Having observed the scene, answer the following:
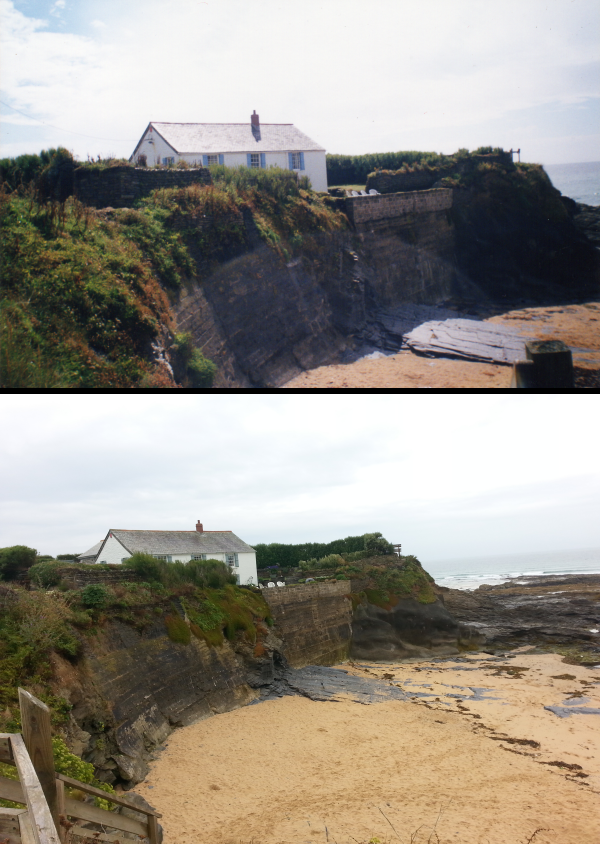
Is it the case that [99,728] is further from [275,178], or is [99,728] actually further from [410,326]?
[275,178]

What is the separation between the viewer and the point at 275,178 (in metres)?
7.96

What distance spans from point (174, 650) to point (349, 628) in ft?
30.1

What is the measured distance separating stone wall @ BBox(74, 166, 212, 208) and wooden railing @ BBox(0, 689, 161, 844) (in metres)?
5.78

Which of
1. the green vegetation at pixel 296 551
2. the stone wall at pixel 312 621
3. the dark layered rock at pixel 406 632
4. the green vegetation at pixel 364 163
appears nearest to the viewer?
the green vegetation at pixel 364 163

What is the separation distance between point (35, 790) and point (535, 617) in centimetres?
2367

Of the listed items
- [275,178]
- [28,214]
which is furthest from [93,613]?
[275,178]

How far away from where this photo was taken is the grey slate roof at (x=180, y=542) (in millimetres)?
21348

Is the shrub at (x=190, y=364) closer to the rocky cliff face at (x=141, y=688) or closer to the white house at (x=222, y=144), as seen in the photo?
the white house at (x=222, y=144)

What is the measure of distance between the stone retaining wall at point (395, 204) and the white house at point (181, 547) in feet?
44.3

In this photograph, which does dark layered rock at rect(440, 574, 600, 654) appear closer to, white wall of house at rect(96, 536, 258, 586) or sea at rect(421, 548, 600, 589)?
white wall of house at rect(96, 536, 258, 586)

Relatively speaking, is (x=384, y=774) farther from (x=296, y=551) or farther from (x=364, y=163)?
(x=296, y=551)

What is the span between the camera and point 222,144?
22.9 ft

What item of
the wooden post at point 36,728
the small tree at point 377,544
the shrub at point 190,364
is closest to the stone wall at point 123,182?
the shrub at point 190,364

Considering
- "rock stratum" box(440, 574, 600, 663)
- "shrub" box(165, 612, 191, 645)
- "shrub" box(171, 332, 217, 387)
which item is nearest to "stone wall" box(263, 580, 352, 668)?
"shrub" box(165, 612, 191, 645)
